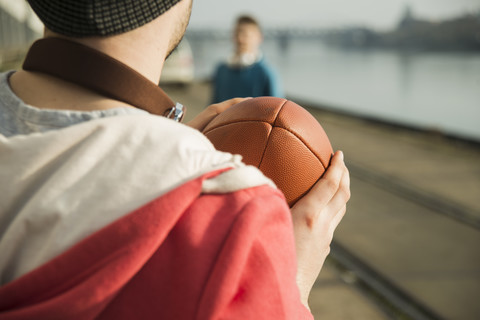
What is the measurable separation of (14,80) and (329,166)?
3.28 feet

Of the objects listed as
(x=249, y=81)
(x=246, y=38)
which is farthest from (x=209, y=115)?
(x=246, y=38)

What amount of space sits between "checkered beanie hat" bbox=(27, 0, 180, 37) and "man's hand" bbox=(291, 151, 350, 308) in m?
0.62

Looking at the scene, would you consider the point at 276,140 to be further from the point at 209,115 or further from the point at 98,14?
the point at 98,14

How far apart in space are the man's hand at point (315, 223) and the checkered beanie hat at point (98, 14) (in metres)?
0.62

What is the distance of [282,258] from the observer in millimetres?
993

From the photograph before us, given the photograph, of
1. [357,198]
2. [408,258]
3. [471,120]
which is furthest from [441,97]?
[408,258]

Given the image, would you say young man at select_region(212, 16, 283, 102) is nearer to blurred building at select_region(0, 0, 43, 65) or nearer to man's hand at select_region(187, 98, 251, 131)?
man's hand at select_region(187, 98, 251, 131)

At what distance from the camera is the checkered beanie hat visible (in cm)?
100

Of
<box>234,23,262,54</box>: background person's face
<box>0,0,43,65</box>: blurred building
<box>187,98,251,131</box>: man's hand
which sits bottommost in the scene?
<box>0,0,43,65</box>: blurred building

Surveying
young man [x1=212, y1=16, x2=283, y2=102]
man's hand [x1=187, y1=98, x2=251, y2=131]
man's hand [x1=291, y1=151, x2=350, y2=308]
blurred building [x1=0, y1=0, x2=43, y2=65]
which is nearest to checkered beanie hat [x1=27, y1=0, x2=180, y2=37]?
man's hand [x1=291, y1=151, x2=350, y2=308]

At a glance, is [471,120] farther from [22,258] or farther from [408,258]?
[22,258]

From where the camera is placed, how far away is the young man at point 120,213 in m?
0.92

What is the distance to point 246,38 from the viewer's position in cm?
563

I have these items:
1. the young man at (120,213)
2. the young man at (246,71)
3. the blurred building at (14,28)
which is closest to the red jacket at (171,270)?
the young man at (120,213)
